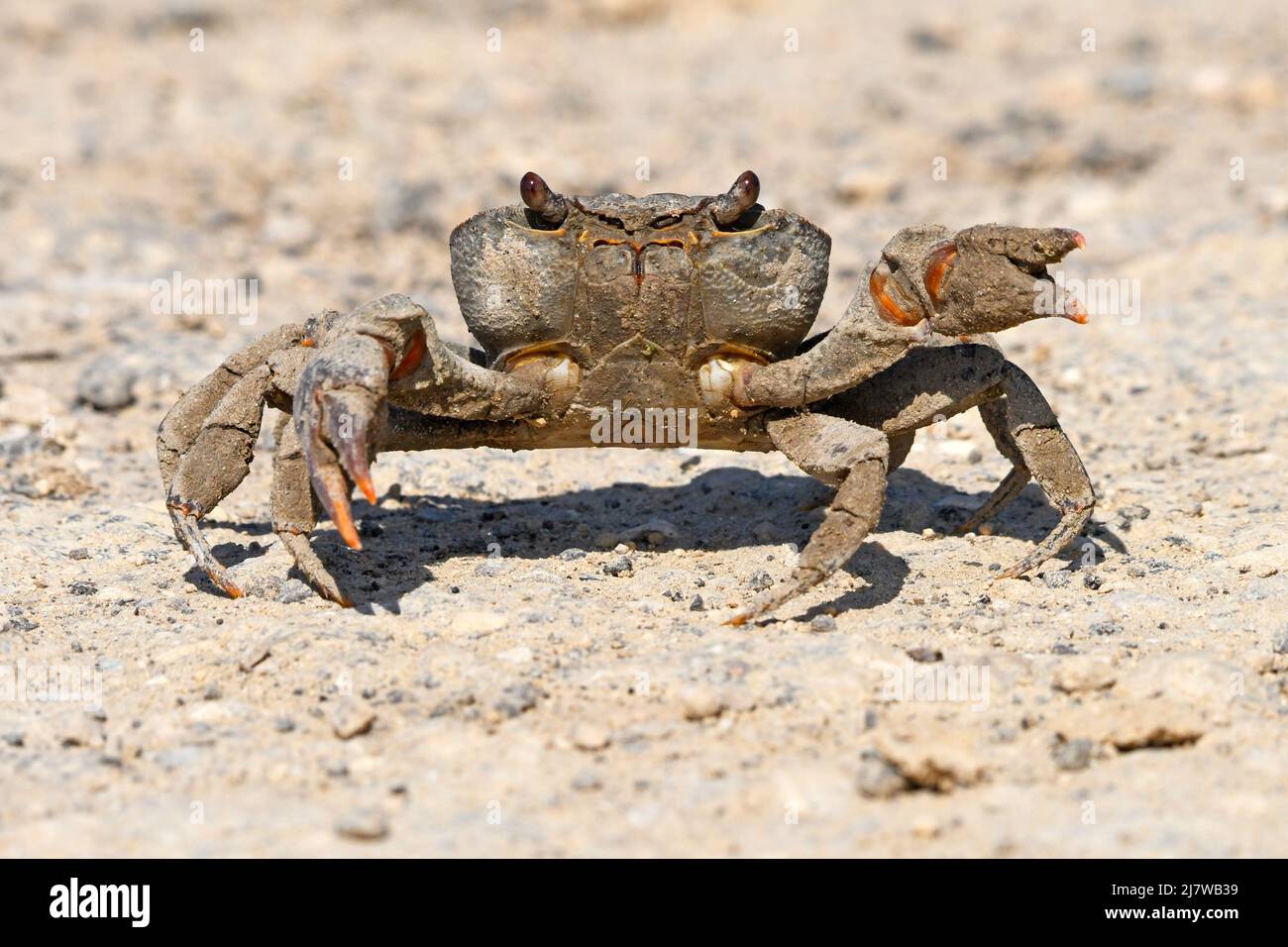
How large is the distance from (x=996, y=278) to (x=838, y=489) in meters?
1.00

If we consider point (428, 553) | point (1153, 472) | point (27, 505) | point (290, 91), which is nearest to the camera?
point (428, 553)

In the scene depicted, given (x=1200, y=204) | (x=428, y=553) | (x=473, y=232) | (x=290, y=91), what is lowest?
(x=428, y=553)

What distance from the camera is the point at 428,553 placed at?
6.58 meters

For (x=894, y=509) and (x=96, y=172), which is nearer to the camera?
(x=894, y=509)

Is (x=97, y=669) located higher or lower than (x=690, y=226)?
lower

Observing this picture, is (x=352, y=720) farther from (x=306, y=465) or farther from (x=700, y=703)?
(x=306, y=465)

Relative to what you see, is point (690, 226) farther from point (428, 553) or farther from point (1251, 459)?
point (1251, 459)

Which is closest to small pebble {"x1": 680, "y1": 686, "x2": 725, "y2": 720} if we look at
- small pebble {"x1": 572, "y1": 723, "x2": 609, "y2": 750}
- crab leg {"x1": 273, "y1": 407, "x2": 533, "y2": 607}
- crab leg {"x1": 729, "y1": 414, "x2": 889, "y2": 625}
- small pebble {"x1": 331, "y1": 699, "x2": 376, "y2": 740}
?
small pebble {"x1": 572, "y1": 723, "x2": 609, "y2": 750}

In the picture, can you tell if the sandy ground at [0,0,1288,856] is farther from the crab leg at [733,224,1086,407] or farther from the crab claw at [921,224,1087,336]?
the crab claw at [921,224,1087,336]

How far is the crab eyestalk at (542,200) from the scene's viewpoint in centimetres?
578

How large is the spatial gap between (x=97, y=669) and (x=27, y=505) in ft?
7.32

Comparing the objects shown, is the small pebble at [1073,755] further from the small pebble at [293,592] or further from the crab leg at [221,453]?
the crab leg at [221,453]

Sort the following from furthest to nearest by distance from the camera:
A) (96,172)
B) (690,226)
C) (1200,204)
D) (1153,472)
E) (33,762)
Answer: (96,172)
(1200,204)
(1153,472)
(690,226)
(33,762)
